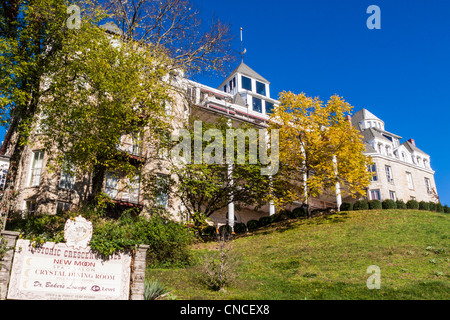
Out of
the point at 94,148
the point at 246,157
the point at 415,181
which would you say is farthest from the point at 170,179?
the point at 415,181

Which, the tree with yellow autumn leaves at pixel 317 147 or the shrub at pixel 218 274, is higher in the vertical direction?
the tree with yellow autumn leaves at pixel 317 147

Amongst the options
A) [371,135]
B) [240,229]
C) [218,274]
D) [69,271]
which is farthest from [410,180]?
[69,271]

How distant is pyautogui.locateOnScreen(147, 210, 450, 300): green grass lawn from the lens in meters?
12.9

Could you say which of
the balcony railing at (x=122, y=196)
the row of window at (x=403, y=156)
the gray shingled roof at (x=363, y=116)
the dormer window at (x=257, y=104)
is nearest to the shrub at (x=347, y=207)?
the balcony railing at (x=122, y=196)

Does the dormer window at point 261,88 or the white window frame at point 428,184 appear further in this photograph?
the dormer window at point 261,88

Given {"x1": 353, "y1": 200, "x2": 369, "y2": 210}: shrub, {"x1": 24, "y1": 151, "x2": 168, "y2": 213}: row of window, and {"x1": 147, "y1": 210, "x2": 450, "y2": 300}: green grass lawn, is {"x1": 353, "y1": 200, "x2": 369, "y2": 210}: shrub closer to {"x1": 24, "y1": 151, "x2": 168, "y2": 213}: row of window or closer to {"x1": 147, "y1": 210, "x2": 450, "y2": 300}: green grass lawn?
{"x1": 147, "y1": 210, "x2": 450, "y2": 300}: green grass lawn

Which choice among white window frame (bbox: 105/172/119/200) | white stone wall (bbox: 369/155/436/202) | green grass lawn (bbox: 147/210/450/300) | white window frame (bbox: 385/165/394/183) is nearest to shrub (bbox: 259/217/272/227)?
green grass lawn (bbox: 147/210/450/300)

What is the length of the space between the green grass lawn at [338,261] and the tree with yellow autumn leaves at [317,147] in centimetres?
241

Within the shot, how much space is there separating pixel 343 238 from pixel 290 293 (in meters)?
9.55

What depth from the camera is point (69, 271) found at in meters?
10.8

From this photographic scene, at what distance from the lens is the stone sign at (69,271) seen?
10445 millimetres

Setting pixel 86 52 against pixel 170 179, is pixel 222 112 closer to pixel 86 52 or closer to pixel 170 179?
pixel 170 179

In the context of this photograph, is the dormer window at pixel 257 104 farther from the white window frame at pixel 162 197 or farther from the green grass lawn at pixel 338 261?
the green grass lawn at pixel 338 261

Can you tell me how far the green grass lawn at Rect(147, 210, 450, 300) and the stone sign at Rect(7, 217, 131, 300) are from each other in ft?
7.87
